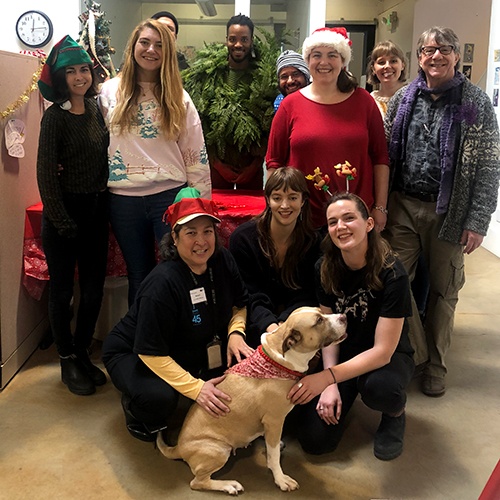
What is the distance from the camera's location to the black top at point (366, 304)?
1.87 metres

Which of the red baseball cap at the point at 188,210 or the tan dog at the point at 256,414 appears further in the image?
the red baseball cap at the point at 188,210

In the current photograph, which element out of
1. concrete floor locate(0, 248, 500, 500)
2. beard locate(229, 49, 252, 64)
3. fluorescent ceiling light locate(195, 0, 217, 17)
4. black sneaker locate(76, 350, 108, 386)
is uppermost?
fluorescent ceiling light locate(195, 0, 217, 17)

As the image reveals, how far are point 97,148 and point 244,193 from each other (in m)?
0.96

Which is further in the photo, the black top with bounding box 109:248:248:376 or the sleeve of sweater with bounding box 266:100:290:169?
the sleeve of sweater with bounding box 266:100:290:169

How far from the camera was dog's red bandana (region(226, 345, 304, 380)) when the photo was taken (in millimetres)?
1737

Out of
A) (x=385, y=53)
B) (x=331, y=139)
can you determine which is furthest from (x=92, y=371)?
(x=385, y=53)

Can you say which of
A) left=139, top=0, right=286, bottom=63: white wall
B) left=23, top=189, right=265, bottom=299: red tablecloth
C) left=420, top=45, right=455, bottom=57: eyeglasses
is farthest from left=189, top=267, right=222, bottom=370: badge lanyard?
left=139, top=0, right=286, bottom=63: white wall

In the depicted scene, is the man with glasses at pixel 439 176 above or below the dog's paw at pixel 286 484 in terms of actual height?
above

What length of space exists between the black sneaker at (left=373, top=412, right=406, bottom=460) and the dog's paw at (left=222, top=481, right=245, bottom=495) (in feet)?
1.69

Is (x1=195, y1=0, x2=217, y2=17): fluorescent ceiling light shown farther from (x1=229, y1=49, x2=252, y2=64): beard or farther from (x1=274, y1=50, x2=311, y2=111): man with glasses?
(x1=274, y1=50, x2=311, y2=111): man with glasses

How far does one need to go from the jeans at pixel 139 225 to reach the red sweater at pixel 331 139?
1.63 feet

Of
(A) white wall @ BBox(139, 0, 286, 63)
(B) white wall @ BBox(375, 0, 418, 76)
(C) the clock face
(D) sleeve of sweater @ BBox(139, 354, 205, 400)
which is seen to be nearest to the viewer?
(D) sleeve of sweater @ BBox(139, 354, 205, 400)

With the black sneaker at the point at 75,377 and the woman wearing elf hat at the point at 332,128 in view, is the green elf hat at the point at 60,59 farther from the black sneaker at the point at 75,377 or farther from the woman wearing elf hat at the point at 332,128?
the black sneaker at the point at 75,377

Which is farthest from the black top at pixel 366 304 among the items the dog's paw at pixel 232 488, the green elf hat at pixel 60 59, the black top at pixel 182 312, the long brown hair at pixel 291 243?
the green elf hat at pixel 60 59
